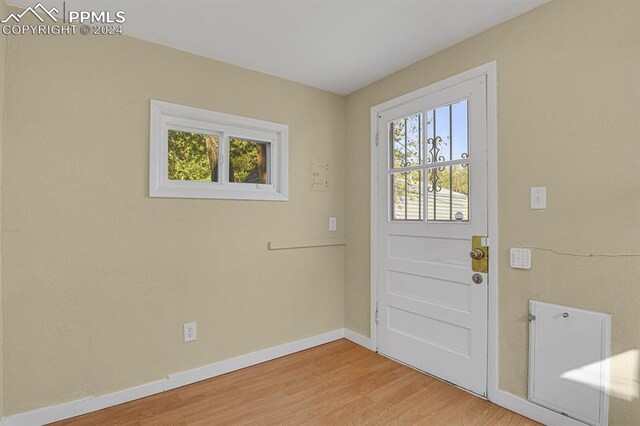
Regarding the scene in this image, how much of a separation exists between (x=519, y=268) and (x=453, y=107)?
1174 mm

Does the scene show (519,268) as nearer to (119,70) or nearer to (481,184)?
(481,184)

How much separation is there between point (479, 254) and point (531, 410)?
93 cm

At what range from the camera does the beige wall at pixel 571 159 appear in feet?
5.17

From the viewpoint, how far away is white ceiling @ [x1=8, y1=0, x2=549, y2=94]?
1.86 metres

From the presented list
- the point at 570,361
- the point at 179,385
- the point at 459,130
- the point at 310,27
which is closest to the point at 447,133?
the point at 459,130

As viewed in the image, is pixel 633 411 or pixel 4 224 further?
pixel 4 224

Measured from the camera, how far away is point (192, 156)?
2469 millimetres

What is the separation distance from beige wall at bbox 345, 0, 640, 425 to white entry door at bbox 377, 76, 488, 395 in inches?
6.5

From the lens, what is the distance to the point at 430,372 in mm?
2434

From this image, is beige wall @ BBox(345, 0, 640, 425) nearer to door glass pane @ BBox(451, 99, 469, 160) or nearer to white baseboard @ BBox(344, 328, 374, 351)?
door glass pane @ BBox(451, 99, 469, 160)

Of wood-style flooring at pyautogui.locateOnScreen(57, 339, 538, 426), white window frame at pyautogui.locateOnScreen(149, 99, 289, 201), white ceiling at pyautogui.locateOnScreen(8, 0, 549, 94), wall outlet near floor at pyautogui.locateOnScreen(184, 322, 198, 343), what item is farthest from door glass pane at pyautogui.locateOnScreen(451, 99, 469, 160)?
wall outlet near floor at pyautogui.locateOnScreen(184, 322, 198, 343)

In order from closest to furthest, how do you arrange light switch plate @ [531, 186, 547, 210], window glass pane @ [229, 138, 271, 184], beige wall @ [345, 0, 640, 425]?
beige wall @ [345, 0, 640, 425] → light switch plate @ [531, 186, 547, 210] → window glass pane @ [229, 138, 271, 184]

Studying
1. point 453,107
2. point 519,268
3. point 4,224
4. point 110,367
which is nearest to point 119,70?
point 4,224

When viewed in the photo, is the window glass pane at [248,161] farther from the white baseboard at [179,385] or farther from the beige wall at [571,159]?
the beige wall at [571,159]
